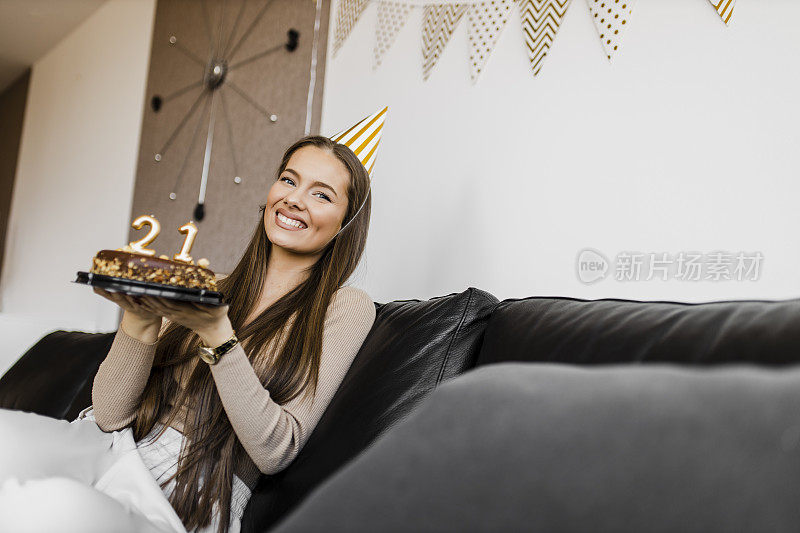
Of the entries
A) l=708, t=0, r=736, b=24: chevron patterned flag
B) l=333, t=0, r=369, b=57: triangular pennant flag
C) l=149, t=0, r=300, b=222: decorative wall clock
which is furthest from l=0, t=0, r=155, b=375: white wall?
l=708, t=0, r=736, b=24: chevron patterned flag

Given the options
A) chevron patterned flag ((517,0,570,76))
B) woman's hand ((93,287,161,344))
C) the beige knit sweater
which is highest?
chevron patterned flag ((517,0,570,76))

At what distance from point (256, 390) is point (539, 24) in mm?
1049

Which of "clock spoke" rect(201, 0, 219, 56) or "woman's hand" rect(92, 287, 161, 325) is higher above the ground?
"clock spoke" rect(201, 0, 219, 56)

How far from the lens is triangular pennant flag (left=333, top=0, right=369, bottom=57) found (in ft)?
7.16

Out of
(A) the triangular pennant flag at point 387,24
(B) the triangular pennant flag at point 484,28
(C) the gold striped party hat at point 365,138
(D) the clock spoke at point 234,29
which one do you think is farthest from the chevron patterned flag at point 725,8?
(D) the clock spoke at point 234,29

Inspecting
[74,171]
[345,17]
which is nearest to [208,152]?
[345,17]

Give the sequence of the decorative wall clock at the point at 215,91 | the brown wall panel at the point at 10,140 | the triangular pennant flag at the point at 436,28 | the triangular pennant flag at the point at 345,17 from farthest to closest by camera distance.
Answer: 1. the brown wall panel at the point at 10,140
2. the decorative wall clock at the point at 215,91
3. the triangular pennant flag at the point at 345,17
4. the triangular pennant flag at the point at 436,28

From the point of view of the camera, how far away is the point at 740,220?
1181mm

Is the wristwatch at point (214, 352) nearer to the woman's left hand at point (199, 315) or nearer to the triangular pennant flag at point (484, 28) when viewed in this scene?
the woman's left hand at point (199, 315)

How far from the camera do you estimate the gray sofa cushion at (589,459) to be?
1.03ft

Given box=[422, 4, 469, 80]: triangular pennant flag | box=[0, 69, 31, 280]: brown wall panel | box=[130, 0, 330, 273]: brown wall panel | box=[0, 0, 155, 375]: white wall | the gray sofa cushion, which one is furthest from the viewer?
box=[0, 69, 31, 280]: brown wall panel

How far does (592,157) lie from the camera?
1431 mm

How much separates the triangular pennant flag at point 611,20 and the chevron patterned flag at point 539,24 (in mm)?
98

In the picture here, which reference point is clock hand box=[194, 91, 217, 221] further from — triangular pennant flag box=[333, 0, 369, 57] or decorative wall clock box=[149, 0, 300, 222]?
triangular pennant flag box=[333, 0, 369, 57]
